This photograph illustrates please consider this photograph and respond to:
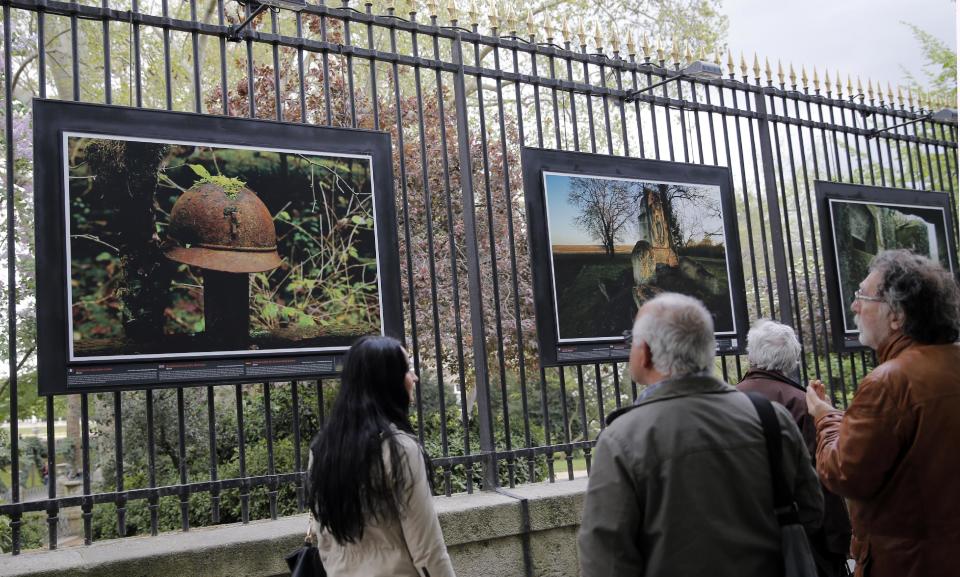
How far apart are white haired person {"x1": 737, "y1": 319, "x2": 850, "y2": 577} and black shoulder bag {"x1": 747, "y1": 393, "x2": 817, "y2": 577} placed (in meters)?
1.57

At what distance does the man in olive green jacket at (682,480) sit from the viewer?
8.05ft

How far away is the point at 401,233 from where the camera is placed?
34.8 ft

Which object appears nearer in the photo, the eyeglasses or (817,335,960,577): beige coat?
(817,335,960,577): beige coat

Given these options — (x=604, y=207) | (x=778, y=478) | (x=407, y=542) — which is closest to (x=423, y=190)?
(x=604, y=207)

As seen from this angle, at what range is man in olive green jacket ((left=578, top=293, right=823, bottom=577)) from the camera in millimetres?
2453

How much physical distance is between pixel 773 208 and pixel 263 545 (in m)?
5.14

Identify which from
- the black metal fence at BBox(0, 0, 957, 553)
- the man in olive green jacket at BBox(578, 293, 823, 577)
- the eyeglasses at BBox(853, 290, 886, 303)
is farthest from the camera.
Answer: the black metal fence at BBox(0, 0, 957, 553)

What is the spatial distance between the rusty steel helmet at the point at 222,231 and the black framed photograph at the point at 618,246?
1877mm

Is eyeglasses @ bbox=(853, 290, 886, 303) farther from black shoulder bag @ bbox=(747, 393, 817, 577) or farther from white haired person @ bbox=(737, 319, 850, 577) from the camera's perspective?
black shoulder bag @ bbox=(747, 393, 817, 577)

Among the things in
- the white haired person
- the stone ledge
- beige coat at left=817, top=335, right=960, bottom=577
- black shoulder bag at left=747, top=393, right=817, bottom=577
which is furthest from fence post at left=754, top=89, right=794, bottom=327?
black shoulder bag at left=747, top=393, right=817, bottom=577

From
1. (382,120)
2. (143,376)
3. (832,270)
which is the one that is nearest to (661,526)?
(143,376)

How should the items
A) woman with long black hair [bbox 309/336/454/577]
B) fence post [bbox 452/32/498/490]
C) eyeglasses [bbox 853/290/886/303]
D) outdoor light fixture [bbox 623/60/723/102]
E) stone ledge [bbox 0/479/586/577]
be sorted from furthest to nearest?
outdoor light fixture [bbox 623/60/723/102] → fence post [bbox 452/32/498/490] → stone ledge [bbox 0/479/586/577] → eyeglasses [bbox 853/290/886/303] → woman with long black hair [bbox 309/336/454/577]

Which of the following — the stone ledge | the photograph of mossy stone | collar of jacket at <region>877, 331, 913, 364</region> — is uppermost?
A: the photograph of mossy stone

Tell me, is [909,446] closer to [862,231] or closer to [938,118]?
[862,231]
